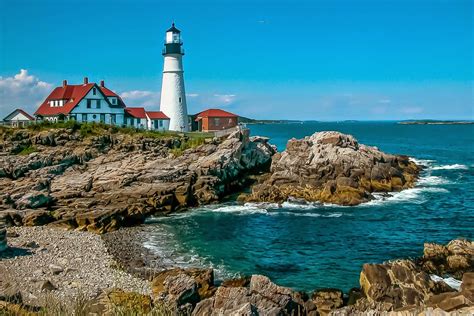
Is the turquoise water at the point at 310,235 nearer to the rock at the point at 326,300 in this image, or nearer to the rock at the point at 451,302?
the rock at the point at 326,300

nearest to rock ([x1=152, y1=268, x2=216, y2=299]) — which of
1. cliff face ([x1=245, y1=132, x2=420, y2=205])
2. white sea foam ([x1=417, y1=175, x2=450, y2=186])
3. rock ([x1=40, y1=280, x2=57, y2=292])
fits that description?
rock ([x1=40, y1=280, x2=57, y2=292])

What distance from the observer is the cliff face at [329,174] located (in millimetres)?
38688

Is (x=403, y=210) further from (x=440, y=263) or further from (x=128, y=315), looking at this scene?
(x=128, y=315)

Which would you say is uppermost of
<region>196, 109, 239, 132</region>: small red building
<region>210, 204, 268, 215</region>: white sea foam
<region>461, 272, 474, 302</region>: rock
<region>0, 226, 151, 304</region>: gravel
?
<region>196, 109, 239, 132</region>: small red building

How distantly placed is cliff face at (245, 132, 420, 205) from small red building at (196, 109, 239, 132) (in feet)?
51.4

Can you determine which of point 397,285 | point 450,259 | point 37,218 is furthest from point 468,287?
point 37,218

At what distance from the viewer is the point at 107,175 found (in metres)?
37.7

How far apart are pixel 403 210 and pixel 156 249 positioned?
63.5 feet

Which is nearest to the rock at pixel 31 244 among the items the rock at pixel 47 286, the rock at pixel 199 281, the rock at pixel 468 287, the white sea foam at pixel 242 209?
the rock at pixel 47 286

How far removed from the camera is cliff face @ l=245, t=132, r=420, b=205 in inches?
1523

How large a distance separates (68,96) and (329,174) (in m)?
33.3

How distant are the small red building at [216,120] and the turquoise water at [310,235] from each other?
2591 cm

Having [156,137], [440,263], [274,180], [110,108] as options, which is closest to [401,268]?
[440,263]

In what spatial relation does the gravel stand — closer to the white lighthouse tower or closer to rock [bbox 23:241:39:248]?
rock [bbox 23:241:39:248]
